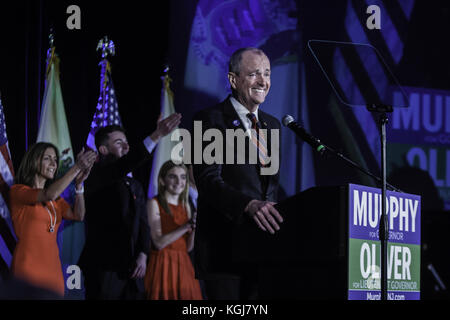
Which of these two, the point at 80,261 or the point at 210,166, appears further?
the point at 80,261

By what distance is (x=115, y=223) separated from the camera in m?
4.93

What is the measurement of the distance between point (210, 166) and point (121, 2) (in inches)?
114

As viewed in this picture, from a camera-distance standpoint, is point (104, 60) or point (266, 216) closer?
point (266, 216)

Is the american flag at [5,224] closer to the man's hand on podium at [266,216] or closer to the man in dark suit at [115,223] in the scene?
the man in dark suit at [115,223]

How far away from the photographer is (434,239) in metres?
6.09

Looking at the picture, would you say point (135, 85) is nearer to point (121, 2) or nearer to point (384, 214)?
point (121, 2)

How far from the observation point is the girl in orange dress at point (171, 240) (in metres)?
5.10

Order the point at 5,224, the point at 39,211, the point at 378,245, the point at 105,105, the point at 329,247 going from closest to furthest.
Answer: the point at 329,247, the point at 378,245, the point at 39,211, the point at 5,224, the point at 105,105

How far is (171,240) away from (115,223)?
1.61 ft

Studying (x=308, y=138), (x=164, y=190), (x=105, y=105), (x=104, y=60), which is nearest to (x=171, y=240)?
(x=164, y=190)

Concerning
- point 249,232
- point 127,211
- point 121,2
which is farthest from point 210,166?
point 121,2

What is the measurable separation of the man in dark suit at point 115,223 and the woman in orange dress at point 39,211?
177 millimetres

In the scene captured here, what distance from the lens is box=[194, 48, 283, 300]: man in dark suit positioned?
9.26ft

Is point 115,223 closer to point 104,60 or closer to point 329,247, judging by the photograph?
point 104,60
